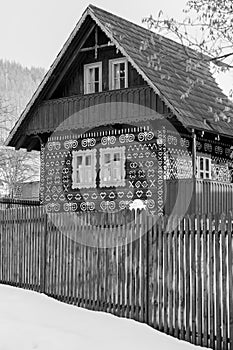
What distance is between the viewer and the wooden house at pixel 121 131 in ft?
58.2

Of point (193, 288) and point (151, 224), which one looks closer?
point (193, 288)

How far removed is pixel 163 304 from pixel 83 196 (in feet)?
41.8

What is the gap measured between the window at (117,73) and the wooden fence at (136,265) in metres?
9.08

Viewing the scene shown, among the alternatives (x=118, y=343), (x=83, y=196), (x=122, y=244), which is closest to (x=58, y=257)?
(x=122, y=244)

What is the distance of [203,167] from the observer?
2044 cm

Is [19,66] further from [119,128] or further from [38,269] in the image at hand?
[38,269]

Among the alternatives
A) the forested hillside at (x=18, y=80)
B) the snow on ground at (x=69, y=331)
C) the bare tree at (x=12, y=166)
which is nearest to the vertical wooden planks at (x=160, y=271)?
the snow on ground at (x=69, y=331)

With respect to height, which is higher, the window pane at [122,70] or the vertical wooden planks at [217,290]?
the window pane at [122,70]

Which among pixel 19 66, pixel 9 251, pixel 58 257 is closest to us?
pixel 58 257

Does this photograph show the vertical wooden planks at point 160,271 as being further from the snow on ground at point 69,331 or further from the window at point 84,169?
the window at point 84,169

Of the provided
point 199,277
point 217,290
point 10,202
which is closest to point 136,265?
point 199,277

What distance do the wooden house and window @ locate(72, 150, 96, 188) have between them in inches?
1.4

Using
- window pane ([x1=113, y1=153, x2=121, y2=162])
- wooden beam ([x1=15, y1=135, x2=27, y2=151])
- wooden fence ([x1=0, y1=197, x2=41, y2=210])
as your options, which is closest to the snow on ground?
window pane ([x1=113, y1=153, x2=121, y2=162])

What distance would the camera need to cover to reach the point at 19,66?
323 feet
